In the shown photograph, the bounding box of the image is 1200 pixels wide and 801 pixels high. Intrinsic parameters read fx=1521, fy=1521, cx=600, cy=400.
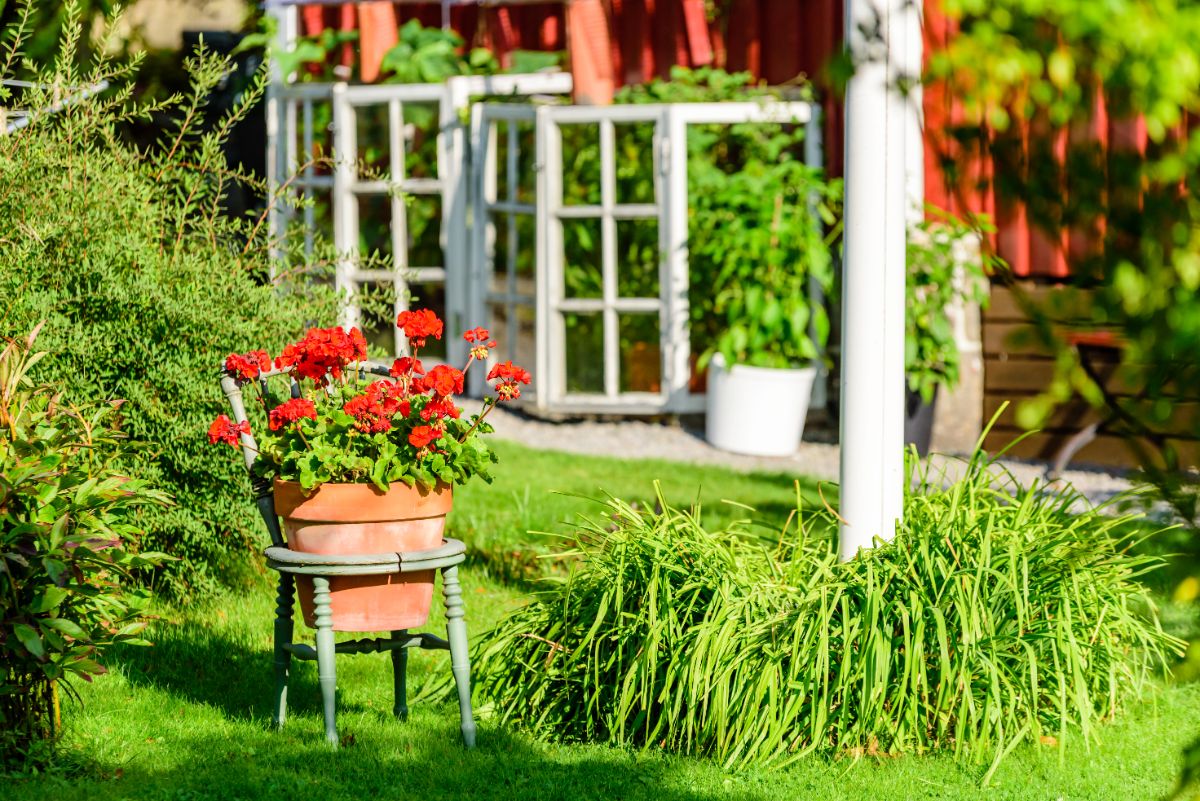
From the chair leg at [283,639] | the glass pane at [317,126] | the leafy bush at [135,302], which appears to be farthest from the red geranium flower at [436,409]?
the glass pane at [317,126]

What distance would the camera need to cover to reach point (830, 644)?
156 inches

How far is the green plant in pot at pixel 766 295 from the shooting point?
29.0ft

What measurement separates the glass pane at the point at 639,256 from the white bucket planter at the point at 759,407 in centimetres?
74

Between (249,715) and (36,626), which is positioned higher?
(36,626)

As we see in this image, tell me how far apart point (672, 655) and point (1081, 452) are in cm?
534

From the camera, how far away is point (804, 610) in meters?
3.94

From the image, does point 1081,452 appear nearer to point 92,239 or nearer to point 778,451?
point 778,451

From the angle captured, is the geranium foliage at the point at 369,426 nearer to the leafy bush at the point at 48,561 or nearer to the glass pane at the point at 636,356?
the leafy bush at the point at 48,561

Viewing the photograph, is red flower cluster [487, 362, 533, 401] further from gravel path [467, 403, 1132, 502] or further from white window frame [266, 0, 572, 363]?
white window frame [266, 0, 572, 363]

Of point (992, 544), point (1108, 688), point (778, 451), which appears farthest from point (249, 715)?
point (778, 451)

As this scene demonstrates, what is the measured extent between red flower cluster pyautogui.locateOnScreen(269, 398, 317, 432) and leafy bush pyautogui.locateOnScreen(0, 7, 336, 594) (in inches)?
47.5

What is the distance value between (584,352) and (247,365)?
568 cm

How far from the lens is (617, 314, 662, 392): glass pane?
9445 mm

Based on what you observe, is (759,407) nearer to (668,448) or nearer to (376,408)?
(668,448)
